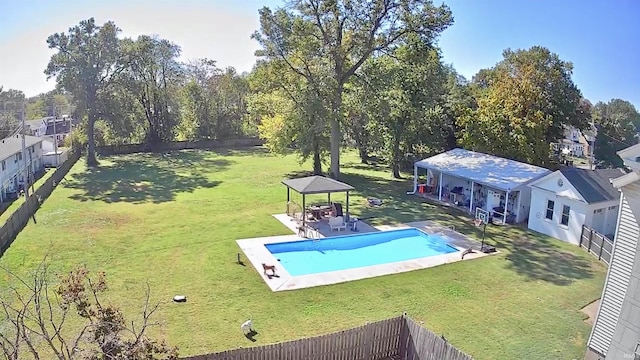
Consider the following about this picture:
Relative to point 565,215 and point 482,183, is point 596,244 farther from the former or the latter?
point 482,183

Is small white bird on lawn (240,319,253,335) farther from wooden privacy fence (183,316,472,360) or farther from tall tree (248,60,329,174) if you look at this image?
tall tree (248,60,329,174)

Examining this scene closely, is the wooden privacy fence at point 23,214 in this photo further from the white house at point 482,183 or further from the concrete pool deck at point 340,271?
the white house at point 482,183

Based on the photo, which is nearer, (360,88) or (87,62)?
(360,88)

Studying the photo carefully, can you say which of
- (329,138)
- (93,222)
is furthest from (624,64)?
(93,222)

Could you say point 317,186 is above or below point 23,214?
above

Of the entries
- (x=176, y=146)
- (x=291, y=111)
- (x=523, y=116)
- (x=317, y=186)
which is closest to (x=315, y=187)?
(x=317, y=186)

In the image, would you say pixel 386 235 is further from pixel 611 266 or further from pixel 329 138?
pixel 329 138
